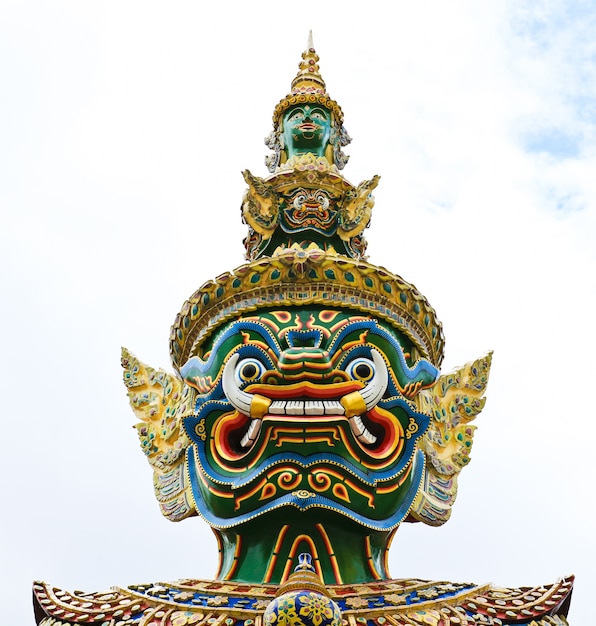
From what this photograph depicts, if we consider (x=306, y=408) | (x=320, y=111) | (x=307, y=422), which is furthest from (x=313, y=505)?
(x=320, y=111)

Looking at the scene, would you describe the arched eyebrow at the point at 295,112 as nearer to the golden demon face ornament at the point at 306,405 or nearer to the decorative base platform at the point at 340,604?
the golden demon face ornament at the point at 306,405

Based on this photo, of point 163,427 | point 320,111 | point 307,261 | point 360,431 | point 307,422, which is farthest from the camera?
point 320,111

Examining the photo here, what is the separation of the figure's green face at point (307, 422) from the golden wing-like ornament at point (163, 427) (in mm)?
338

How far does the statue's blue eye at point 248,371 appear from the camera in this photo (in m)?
7.77

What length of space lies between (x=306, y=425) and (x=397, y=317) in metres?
1.47

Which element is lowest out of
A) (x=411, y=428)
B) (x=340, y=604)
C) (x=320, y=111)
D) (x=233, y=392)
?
(x=340, y=604)

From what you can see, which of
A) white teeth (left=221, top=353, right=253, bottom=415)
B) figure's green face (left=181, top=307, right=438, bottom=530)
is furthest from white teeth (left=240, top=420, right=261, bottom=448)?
white teeth (left=221, top=353, right=253, bottom=415)

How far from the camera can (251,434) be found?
301 inches

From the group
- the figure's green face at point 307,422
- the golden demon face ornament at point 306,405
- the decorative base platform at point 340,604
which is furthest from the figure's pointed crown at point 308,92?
the decorative base platform at point 340,604

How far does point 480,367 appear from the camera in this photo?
29.4 ft

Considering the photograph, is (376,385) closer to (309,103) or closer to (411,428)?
(411,428)

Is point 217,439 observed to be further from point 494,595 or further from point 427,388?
point 494,595

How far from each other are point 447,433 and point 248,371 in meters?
2.00

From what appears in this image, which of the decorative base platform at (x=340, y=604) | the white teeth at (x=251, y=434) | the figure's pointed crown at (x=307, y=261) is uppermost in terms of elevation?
the figure's pointed crown at (x=307, y=261)
